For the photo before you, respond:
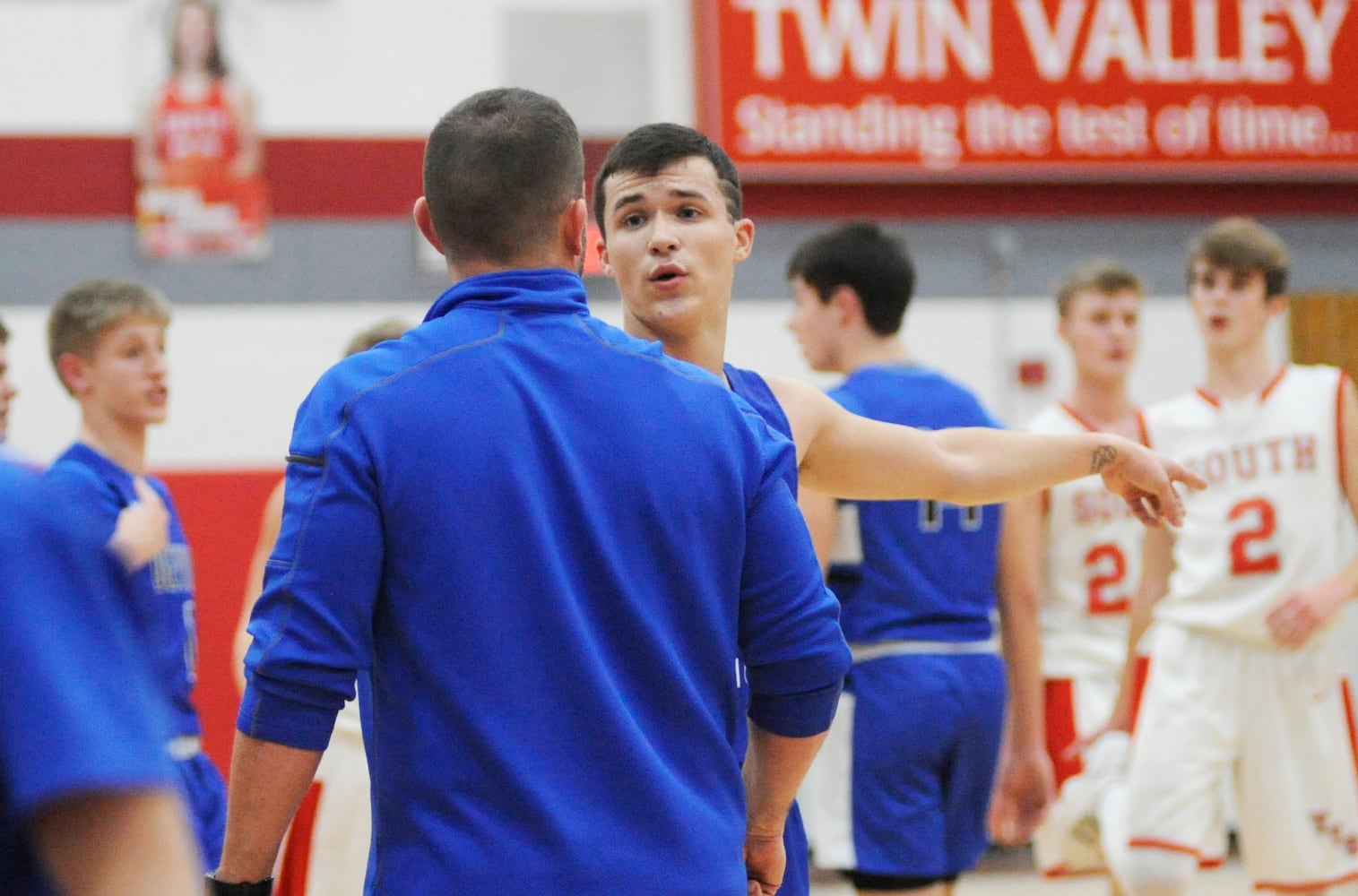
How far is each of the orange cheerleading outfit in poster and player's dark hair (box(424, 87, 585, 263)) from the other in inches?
231

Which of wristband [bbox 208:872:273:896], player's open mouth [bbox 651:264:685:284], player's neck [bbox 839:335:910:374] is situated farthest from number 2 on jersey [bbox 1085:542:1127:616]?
wristband [bbox 208:872:273:896]

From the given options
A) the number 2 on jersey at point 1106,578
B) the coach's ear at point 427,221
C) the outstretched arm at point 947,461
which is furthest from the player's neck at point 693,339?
→ the number 2 on jersey at point 1106,578

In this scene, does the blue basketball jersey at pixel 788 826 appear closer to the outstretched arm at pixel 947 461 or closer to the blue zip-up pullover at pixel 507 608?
the outstretched arm at pixel 947 461

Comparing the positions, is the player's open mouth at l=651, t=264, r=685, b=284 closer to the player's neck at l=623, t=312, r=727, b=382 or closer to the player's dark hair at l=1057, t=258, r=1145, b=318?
the player's neck at l=623, t=312, r=727, b=382

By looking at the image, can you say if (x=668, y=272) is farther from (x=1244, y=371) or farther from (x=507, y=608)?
(x=1244, y=371)

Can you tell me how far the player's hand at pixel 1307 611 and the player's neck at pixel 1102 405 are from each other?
4.72 ft

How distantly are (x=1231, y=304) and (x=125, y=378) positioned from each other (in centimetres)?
342

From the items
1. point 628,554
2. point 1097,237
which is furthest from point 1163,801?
point 1097,237

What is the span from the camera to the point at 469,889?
1826 mm

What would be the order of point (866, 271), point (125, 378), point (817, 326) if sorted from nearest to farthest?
point (125, 378) < point (866, 271) < point (817, 326)

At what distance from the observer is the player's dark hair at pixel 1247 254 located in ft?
17.0

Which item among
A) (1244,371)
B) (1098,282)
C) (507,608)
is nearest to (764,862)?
(507,608)

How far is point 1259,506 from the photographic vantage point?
515cm

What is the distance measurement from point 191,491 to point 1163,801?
4.62 m
